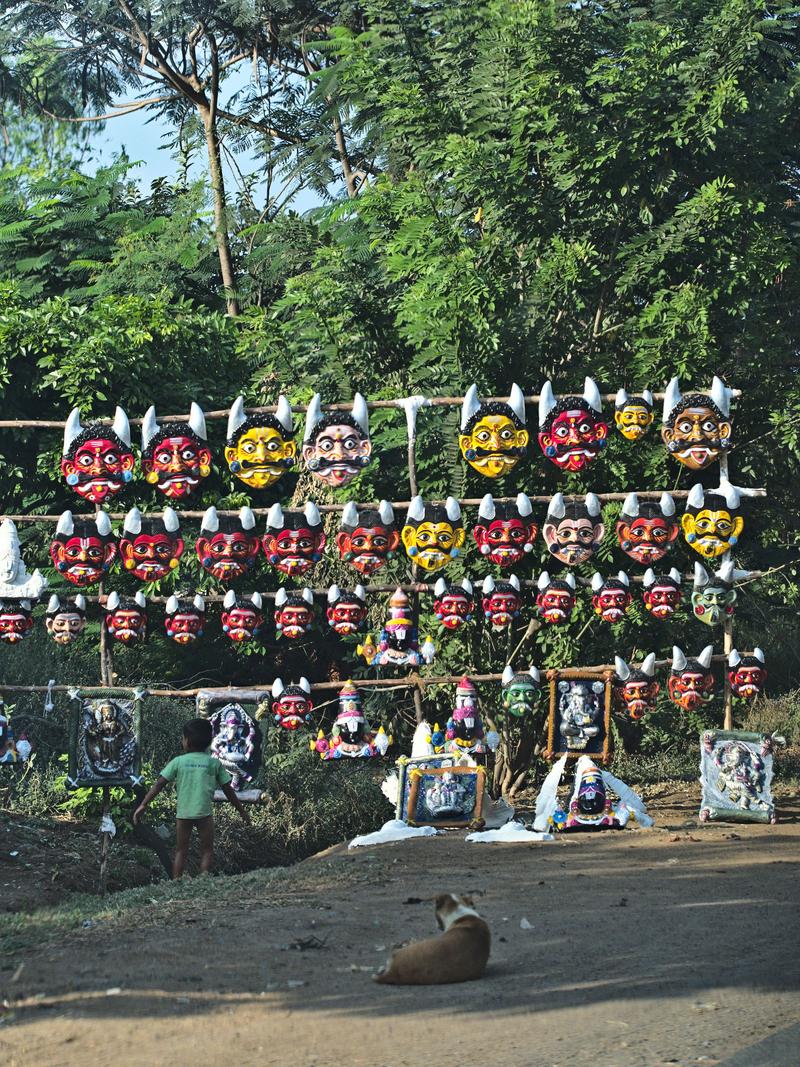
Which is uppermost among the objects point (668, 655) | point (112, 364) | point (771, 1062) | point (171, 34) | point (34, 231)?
point (171, 34)

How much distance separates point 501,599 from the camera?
458 inches

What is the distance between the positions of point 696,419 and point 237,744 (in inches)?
183

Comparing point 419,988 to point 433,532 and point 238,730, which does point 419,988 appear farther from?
point 238,730

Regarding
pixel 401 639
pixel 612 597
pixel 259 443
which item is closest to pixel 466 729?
pixel 401 639

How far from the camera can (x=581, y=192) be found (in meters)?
14.1

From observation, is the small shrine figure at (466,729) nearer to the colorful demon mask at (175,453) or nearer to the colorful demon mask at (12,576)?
the colorful demon mask at (175,453)

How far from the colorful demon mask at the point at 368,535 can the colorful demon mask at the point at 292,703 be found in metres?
1.19

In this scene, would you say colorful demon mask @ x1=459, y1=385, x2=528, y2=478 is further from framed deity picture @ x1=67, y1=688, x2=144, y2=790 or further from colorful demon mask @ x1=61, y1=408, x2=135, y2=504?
framed deity picture @ x1=67, y1=688, x2=144, y2=790

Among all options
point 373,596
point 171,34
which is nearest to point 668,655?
point 373,596

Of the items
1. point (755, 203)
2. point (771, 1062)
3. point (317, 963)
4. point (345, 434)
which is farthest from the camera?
point (755, 203)

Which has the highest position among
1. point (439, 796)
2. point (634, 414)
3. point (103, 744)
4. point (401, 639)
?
point (634, 414)

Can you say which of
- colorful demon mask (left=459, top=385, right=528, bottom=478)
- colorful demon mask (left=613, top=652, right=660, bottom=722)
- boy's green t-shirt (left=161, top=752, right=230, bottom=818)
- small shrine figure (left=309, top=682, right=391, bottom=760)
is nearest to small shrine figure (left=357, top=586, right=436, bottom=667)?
small shrine figure (left=309, top=682, right=391, bottom=760)

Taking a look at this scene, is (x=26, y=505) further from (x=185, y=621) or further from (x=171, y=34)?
(x=171, y=34)

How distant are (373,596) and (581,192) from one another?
15.0 feet
